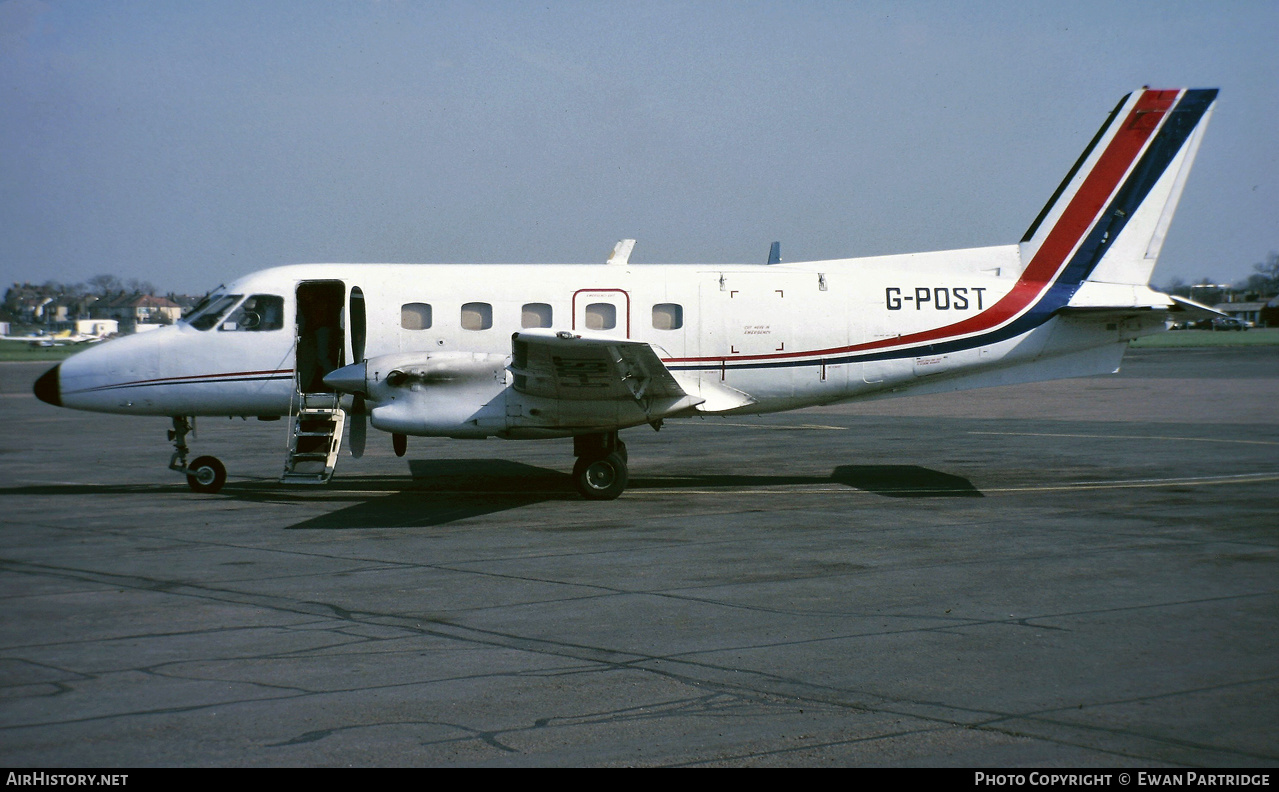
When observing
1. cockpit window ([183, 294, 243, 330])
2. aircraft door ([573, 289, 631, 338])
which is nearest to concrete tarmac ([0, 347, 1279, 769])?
aircraft door ([573, 289, 631, 338])

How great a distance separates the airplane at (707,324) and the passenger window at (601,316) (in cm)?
4

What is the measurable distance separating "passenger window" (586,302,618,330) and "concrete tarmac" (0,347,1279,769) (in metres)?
2.47

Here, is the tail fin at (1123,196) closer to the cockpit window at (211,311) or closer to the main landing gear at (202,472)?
the cockpit window at (211,311)

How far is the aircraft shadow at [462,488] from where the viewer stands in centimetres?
1390

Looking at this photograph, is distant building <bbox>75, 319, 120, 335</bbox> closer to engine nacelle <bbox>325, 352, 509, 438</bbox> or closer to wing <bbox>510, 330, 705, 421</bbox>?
engine nacelle <bbox>325, 352, 509, 438</bbox>

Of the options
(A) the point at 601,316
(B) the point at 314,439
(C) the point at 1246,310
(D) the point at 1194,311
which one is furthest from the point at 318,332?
(C) the point at 1246,310

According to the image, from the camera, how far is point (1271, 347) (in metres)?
71.2

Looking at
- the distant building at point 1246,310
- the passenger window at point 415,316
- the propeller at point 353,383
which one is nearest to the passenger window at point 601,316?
the passenger window at point 415,316

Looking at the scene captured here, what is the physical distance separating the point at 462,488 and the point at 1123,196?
10.8 m

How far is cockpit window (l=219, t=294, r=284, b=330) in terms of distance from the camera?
15.5 meters

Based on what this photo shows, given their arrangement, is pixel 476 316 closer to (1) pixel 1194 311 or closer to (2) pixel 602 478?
(2) pixel 602 478

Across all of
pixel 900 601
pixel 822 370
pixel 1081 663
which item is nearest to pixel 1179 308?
pixel 822 370

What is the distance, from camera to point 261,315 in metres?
15.6
